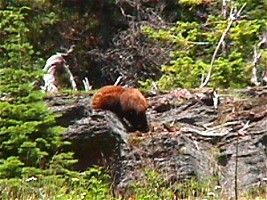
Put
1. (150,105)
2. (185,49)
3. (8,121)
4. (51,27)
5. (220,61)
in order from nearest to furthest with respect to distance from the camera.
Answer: (8,121) → (150,105) → (220,61) → (185,49) → (51,27)

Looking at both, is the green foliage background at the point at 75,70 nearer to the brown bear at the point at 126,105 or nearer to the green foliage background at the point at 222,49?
the green foliage background at the point at 222,49

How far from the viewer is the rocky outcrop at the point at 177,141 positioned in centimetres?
1055

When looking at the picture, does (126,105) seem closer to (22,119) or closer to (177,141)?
(177,141)

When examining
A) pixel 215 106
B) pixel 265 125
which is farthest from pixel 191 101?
pixel 265 125

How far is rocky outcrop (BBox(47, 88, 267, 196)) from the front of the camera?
34.6 feet

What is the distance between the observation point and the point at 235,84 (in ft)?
50.2

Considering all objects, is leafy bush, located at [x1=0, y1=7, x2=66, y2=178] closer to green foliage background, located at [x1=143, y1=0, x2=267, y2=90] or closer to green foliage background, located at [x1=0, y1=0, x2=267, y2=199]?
green foliage background, located at [x1=0, y1=0, x2=267, y2=199]

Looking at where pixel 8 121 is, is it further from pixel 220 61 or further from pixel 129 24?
pixel 129 24

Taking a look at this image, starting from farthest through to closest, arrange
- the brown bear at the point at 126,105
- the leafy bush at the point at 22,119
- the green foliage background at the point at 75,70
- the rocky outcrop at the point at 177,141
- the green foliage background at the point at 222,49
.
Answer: the green foliage background at the point at 222,49, the brown bear at the point at 126,105, the rocky outcrop at the point at 177,141, the leafy bush at the point at 22,119, the green foliage background at the point at 75,70

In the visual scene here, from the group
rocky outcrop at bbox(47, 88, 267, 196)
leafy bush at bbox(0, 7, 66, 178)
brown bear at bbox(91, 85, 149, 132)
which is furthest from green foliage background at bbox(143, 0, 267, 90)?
leafy bush at bbox(0, 7, 66, 178)

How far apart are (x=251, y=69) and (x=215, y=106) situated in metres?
3.63

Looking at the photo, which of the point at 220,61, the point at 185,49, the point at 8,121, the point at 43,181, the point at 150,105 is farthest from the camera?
the point at 185,49

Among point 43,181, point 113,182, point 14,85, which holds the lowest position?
point 113,182

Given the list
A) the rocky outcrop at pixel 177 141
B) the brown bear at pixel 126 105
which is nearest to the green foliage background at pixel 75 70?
the rocky outcrop at pixel 177 141
